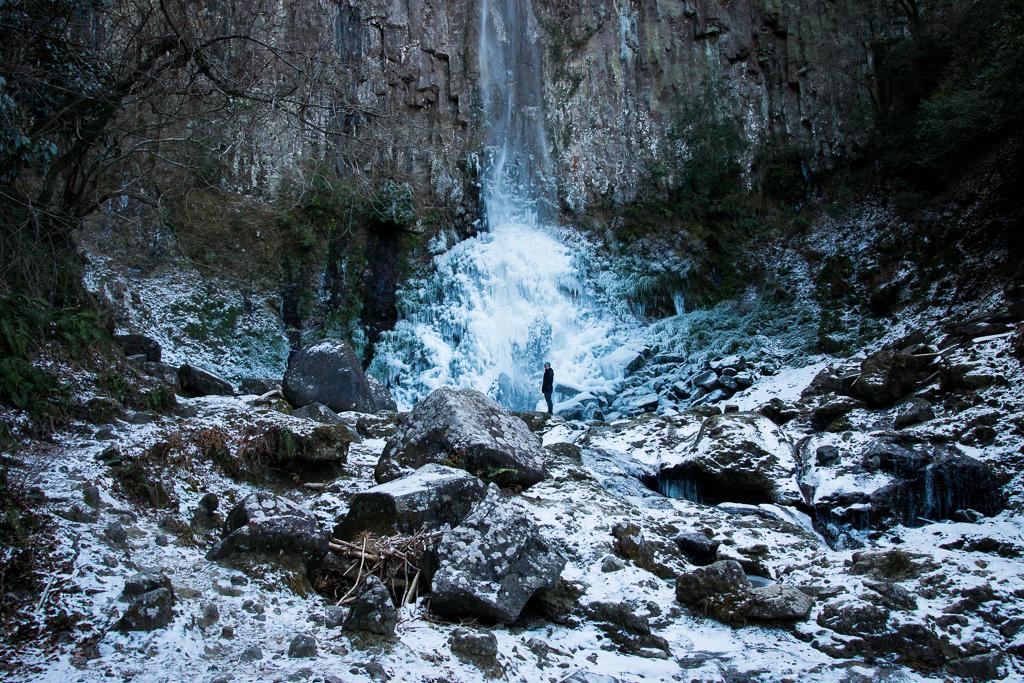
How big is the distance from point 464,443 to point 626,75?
17.5m

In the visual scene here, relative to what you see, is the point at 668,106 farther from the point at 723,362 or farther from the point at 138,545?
the point at 138,545

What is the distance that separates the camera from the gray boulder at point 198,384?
9.90 m

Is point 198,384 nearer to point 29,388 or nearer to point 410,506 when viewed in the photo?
point 29,388

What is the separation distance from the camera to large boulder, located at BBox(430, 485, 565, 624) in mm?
4656

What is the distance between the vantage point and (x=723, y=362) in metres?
15.0

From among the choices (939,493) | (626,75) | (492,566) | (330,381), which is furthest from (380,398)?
(626,75)

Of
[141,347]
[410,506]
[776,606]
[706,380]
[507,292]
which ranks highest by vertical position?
[507,292]

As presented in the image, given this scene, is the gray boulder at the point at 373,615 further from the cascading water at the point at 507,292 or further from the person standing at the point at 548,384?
the cascading water at the point at 507,292

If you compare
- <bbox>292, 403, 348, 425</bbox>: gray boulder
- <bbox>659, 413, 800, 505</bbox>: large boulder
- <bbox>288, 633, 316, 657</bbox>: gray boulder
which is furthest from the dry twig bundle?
<bbox>659, 413, 800, 505</bbox>: large boulder

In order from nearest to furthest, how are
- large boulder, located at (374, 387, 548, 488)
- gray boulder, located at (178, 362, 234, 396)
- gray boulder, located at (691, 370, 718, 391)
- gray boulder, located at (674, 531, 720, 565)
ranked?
gray boulder, located at (674, 531, 720, 565)
large boulder, located at (374, 387, 548, 488)
gray boulder, located at (178, 362, 234, 396)
gray boulder, located at (691, 370, 718, 391)

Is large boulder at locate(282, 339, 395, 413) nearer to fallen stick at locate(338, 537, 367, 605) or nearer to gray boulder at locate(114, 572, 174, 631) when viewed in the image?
fallen stick at locate(338, 537, 367, 605)

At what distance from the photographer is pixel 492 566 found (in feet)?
15.8

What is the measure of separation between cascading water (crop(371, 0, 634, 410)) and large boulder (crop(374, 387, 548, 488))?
8.38 m

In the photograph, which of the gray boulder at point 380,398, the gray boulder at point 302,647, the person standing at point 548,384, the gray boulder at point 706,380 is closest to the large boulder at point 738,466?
the gray boulder at point 380,398
